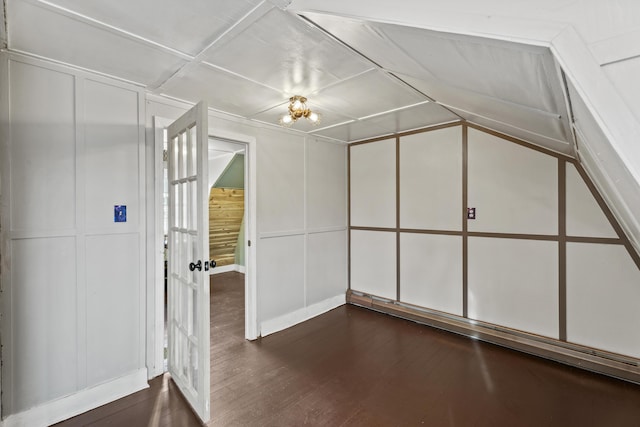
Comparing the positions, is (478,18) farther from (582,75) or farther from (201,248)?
(201,248)

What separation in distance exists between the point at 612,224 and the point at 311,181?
9.44 ft

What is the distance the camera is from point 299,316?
3.42 meters

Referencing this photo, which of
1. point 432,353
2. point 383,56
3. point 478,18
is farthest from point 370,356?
point 478,18

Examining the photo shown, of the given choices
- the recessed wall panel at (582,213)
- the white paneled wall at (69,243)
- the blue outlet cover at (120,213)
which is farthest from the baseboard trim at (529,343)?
the blue outlet cover at (120,213)

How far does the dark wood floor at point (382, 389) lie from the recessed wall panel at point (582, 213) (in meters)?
1.17

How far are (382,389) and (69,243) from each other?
8.00 ft

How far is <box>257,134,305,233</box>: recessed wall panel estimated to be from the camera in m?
3.12

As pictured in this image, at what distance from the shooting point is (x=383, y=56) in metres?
1.58

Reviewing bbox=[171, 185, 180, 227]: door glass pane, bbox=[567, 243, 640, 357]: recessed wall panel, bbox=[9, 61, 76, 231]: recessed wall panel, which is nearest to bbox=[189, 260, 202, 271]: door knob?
bbox=[171, 185, 180, 227]: door glass pane

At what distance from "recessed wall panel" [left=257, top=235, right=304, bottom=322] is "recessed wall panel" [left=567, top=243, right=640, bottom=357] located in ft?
8.70

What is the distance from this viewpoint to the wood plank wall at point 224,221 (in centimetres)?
529

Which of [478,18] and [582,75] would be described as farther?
[478,18]

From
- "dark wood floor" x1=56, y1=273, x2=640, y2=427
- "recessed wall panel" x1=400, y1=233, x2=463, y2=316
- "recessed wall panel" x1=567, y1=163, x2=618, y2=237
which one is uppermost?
"recessed wall panel" x1=567, y1=163, x2=618, y2=237

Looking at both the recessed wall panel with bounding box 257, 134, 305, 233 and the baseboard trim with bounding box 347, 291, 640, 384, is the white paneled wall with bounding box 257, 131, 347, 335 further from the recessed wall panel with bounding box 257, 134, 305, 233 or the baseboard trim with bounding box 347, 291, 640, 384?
the baseboard trim with bounding box 347, 291, 640, 384
